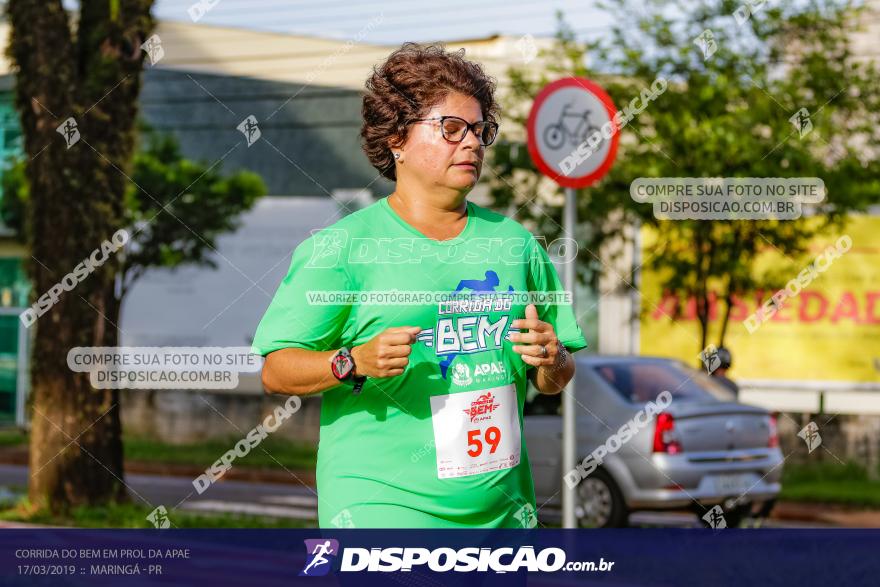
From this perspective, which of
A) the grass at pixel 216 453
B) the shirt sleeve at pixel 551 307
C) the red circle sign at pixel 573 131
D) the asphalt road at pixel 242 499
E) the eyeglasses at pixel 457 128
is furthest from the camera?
the grass at pixel 216 453

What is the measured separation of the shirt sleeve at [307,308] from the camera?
10.7 feet

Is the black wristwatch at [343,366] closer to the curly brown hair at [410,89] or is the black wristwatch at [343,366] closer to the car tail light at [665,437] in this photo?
the curly brown hair at [410,89]

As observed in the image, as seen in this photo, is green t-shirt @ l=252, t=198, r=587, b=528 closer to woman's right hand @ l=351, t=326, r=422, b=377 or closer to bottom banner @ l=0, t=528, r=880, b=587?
woman's right hand @ l=351, t=326, r=422, b=377

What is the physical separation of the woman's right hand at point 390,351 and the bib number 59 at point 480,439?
28 centimetres

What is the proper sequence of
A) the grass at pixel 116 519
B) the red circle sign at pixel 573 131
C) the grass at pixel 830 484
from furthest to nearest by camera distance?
the grass at pixel 830 484 < the grass at pixel 116 519 < the red circle sign at pixel 573 131

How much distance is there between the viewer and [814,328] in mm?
19656

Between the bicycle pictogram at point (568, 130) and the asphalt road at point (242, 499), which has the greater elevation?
the bicycle pictogram at point (568, 130)

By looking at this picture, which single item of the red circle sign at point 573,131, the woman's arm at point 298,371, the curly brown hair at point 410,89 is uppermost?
the red circle sign at point 573,131

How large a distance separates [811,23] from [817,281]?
602 cm

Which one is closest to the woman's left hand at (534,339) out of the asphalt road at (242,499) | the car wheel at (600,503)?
the car wheel at (600,503)

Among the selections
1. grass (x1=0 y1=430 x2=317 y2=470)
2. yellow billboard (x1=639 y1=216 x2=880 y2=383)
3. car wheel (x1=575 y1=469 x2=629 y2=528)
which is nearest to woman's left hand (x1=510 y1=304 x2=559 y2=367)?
car wheel (x1=575 y1=469 x2=629 y2=528)

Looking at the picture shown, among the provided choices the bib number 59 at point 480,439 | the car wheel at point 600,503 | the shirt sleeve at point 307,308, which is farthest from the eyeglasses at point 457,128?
the car wheel at point 600,503

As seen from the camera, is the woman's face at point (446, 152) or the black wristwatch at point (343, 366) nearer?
the black wristwatch at point (343, 366)

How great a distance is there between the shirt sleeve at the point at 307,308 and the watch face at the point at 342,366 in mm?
131
